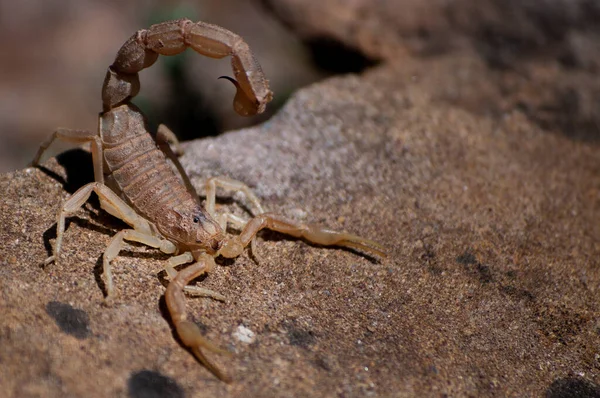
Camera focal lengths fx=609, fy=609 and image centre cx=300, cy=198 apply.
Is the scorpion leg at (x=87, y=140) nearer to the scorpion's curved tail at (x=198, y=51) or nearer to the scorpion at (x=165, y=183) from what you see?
the scorpion at (x=165, y=183)

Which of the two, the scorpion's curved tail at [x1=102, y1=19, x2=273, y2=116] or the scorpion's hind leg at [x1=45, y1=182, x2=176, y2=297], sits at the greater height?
the scorpion's curved tail at [x1=102, y1=19, x2=273, y2=116]

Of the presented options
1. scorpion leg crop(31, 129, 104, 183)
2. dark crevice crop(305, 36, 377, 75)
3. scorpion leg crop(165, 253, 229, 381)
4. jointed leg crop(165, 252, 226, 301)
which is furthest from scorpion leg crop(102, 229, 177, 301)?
dark crevice crop(305, 36, 377, 75)

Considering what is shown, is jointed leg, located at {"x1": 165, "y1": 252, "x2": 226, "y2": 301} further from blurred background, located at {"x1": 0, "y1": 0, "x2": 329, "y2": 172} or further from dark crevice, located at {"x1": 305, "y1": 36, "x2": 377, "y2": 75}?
dark crevice, located at {"x1": 305, "y1": 36, "x2": 377, "y2": 75}

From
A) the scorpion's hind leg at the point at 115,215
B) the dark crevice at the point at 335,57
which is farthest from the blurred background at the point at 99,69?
the scorpion's hind leg at the point at 115,215

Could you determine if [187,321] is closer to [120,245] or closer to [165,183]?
[120,245]

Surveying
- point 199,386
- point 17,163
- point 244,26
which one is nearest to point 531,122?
point 199,386
